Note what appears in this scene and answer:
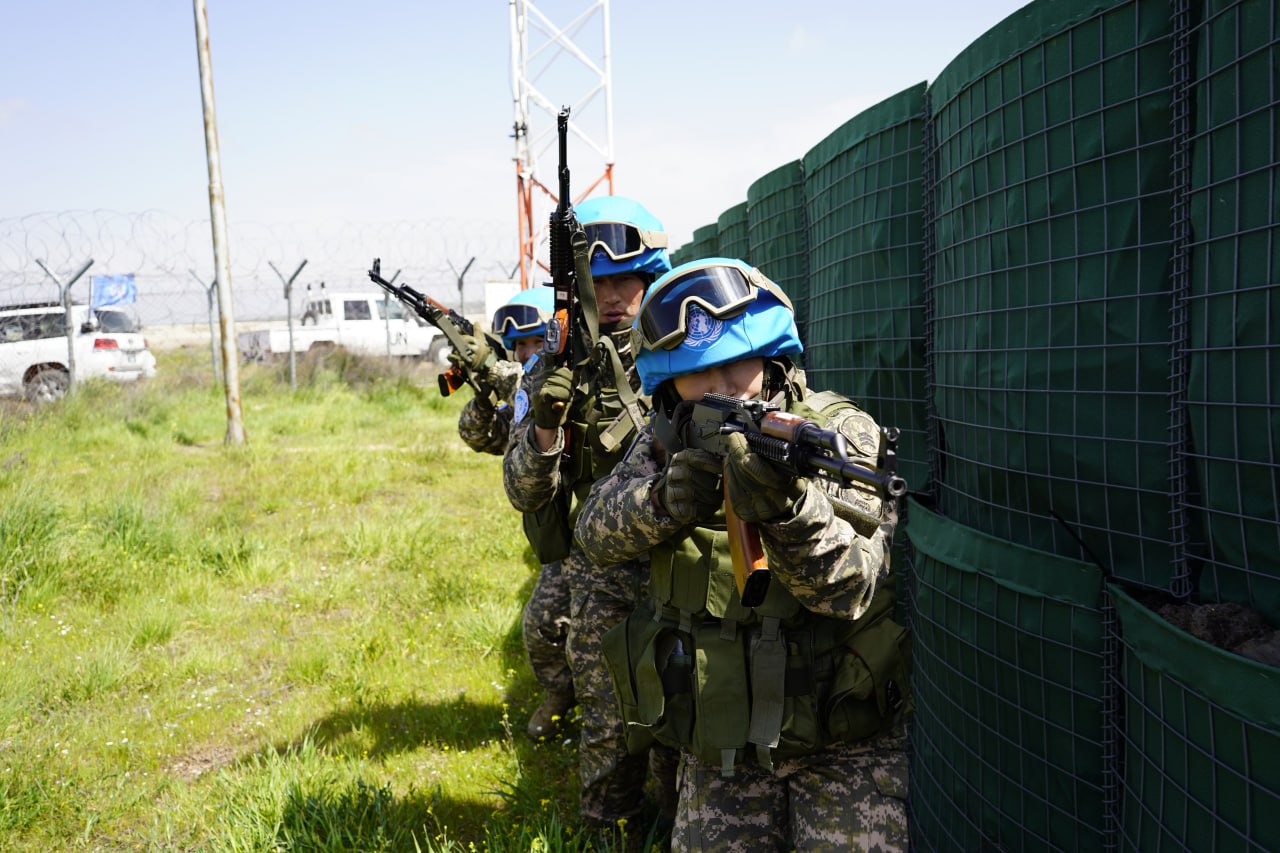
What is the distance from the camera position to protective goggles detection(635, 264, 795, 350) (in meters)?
2.22

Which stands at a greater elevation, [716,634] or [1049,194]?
[1049,194]

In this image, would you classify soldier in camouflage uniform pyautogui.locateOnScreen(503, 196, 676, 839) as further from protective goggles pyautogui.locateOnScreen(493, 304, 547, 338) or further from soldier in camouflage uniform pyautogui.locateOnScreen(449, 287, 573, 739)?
protective goggles pyautogui.locateOnScreen(493, 304, 547, 338)

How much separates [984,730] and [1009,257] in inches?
44.7

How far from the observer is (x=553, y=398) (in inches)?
129

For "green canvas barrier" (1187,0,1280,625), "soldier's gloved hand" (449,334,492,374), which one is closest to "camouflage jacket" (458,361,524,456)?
"soldier's gloved hand" (449,334,492,374)

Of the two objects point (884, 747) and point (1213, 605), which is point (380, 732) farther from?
point (1213, 605)

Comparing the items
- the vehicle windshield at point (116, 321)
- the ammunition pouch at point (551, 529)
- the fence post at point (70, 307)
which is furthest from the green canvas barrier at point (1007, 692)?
the vehicle windshield at point (116, 321)

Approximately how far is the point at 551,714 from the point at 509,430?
1.45 m

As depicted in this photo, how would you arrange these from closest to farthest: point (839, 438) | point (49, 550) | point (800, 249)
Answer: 1. point (839, 438)
2. point (800, 249)
3. point (49, 550)

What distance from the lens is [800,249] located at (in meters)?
4.25

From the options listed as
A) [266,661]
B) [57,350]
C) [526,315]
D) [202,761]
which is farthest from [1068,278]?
[57,350]

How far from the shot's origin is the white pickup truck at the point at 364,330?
19.2m

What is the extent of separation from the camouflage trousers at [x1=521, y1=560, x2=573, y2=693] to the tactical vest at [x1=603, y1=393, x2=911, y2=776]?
183cm

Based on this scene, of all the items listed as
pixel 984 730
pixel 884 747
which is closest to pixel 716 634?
pixel 884 747
